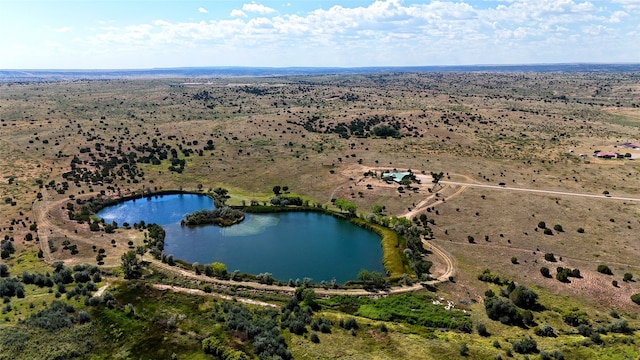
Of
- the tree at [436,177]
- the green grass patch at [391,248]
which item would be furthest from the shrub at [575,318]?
the tree at [436,177]

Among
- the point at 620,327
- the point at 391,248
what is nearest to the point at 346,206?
the point at 391,248

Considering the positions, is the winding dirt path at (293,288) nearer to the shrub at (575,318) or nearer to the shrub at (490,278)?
the shrub at (490,278)

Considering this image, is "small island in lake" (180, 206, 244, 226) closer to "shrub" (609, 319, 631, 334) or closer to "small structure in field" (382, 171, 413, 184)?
"small structure in field" (382, 171, 413, 184)

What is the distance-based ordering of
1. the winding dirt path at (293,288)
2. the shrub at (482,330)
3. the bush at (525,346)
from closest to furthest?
the bush at (525,346) < the shrub at (482,330) < the winding dirt path at (293,288)

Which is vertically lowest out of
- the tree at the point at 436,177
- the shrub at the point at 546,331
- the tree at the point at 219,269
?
the shrub at the point at 546,331

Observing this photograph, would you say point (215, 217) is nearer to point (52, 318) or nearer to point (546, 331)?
Answer: point (52, 318)

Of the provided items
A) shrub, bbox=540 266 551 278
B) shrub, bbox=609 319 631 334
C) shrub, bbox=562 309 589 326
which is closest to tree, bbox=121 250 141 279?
shrub, bbox=562 309 589 326
